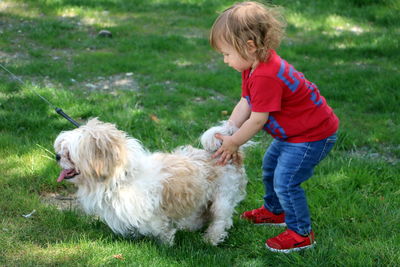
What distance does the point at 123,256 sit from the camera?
11.5 feet

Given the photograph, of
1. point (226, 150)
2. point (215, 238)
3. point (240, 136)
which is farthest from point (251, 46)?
point (215, 238)

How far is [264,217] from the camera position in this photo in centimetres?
425

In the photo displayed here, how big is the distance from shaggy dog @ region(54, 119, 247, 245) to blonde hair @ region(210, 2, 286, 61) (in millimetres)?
745

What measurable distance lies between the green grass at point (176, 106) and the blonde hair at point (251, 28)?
59.7 inches

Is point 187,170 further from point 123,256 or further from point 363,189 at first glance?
point 363,189

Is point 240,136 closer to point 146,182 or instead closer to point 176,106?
point 146,182

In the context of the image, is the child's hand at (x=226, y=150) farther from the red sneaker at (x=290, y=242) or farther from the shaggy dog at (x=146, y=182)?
the red sneaker at (x=290, y=242)

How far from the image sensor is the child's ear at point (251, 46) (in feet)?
10.7

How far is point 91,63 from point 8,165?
4.00m

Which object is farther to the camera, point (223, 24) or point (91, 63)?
point (91, 63)

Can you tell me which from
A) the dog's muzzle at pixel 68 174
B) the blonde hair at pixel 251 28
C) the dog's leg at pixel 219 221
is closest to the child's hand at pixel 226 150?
the dog's leg at pixel 219 221

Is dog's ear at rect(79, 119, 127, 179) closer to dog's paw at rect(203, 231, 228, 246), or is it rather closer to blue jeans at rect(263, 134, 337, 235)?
dog's paw at rect(203, 231, 228, 246)

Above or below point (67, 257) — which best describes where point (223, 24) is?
above

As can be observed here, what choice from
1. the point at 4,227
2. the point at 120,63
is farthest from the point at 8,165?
the point at 120,63
